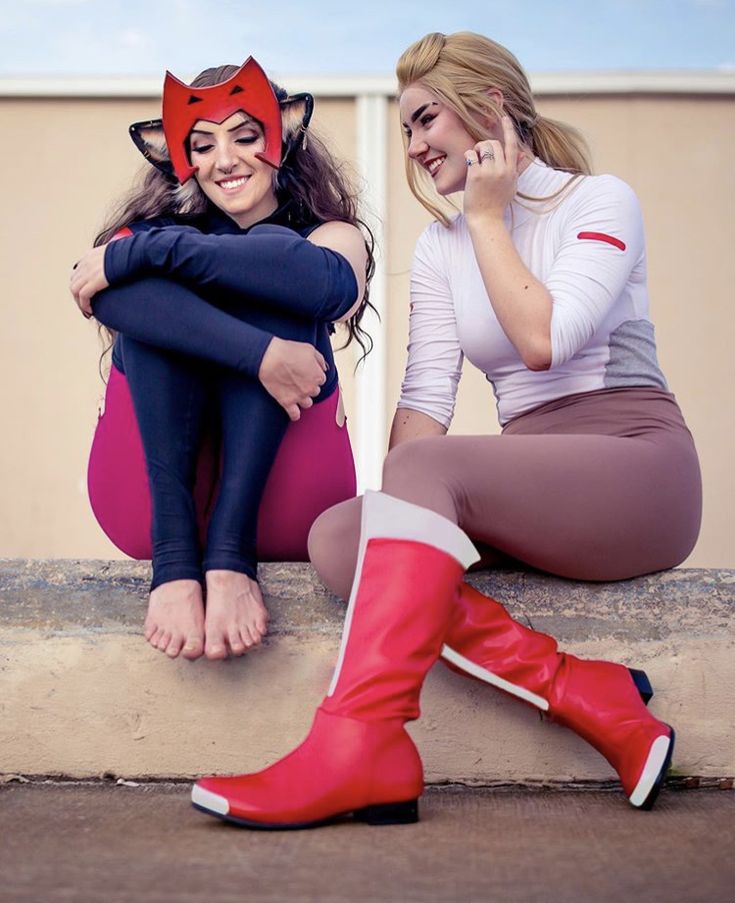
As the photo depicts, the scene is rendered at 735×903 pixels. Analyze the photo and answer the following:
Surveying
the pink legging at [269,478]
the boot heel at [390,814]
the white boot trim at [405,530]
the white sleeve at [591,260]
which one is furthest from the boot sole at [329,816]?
the white sleeve at [591,260]

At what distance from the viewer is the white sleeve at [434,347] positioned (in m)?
2.04

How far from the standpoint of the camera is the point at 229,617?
1677mm

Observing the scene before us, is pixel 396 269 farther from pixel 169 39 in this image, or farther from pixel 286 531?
pixel 286 531

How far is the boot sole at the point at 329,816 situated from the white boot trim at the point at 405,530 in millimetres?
152

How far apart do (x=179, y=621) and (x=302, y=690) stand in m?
0.23

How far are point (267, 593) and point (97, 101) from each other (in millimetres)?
2797

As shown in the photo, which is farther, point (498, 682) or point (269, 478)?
point (269, 478)

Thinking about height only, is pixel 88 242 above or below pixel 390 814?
above

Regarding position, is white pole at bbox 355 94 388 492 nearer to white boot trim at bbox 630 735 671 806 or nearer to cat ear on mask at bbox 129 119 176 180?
cat ear on mask at bbox 129 119 176 180

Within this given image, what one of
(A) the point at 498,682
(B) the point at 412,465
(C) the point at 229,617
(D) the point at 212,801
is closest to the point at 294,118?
(B) the point at 412,465

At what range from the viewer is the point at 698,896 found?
110cm

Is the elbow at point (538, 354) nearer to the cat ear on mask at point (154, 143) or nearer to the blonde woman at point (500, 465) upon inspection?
the blonde woman at point (500, 465)

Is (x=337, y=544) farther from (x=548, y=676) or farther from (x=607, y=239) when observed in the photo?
(x=607, y=239)

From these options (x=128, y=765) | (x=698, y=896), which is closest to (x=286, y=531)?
(x=128, y=765)
